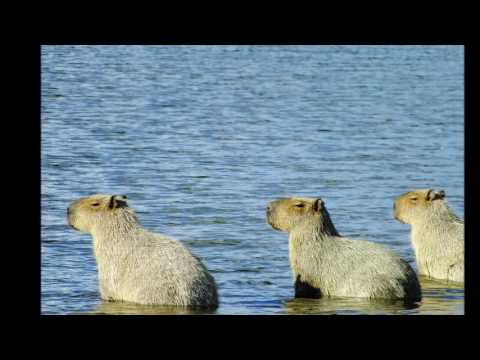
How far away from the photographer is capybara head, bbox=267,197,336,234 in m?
14.3

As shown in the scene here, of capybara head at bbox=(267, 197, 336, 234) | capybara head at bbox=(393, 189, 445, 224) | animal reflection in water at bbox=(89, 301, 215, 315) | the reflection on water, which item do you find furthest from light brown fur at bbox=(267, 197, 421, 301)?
capybara head at bbox=(393, 189, 445, 224)

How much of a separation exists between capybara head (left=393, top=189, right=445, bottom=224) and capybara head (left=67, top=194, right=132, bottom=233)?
10.8ft

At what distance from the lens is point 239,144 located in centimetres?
2298

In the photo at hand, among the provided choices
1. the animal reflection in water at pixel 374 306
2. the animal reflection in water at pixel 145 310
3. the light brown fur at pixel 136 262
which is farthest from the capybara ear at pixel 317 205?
the animal reflection in water at pixel 145 310

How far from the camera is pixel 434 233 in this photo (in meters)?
15.5

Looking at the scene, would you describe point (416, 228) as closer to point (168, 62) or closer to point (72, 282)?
point (72, 282)

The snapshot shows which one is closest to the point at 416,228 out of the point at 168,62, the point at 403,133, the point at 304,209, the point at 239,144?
the point at 304,209

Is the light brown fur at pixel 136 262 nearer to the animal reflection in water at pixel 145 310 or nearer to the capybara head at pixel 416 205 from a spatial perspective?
the animal reflection in water at pixel 145 310

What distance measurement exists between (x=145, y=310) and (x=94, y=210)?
1.43 meters

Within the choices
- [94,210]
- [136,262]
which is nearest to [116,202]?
[94,210]

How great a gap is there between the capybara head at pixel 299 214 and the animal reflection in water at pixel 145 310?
5.75 ft

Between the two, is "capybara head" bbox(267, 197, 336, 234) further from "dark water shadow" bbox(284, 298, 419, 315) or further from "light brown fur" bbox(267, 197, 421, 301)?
"dark water shadow" bbox(284, 298, 419, 315)

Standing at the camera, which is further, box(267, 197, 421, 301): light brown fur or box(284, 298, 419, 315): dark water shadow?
box(267, 197, 421, 301): light brown fur

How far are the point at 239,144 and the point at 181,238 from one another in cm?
630
